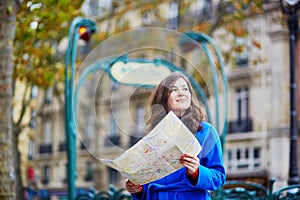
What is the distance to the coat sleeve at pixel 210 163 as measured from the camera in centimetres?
369

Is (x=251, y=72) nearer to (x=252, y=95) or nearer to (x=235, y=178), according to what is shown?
(x=252, y=95)

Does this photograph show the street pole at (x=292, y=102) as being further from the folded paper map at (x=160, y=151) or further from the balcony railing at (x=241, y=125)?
the balcony railing at (x=241, y=125)

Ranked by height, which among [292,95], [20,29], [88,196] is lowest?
[88,196]

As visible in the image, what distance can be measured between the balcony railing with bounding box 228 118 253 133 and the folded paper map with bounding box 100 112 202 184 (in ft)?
89.7

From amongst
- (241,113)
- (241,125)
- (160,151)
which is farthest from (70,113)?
(241,113)

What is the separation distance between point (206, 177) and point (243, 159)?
1084 inches

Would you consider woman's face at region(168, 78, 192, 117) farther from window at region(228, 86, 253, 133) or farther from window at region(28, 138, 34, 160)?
window at region(28, 138, 34, 160)

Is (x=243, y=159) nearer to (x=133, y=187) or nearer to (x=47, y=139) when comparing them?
(x=47, y=139)

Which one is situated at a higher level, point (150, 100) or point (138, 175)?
point (150, 100)

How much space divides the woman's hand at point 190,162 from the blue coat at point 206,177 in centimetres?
7

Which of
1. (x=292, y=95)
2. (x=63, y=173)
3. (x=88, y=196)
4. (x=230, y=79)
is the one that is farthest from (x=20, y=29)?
(x=63, y=173)

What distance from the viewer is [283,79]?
28688 mm

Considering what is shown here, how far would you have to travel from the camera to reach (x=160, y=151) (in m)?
3.63

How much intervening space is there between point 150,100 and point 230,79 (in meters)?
28.1
